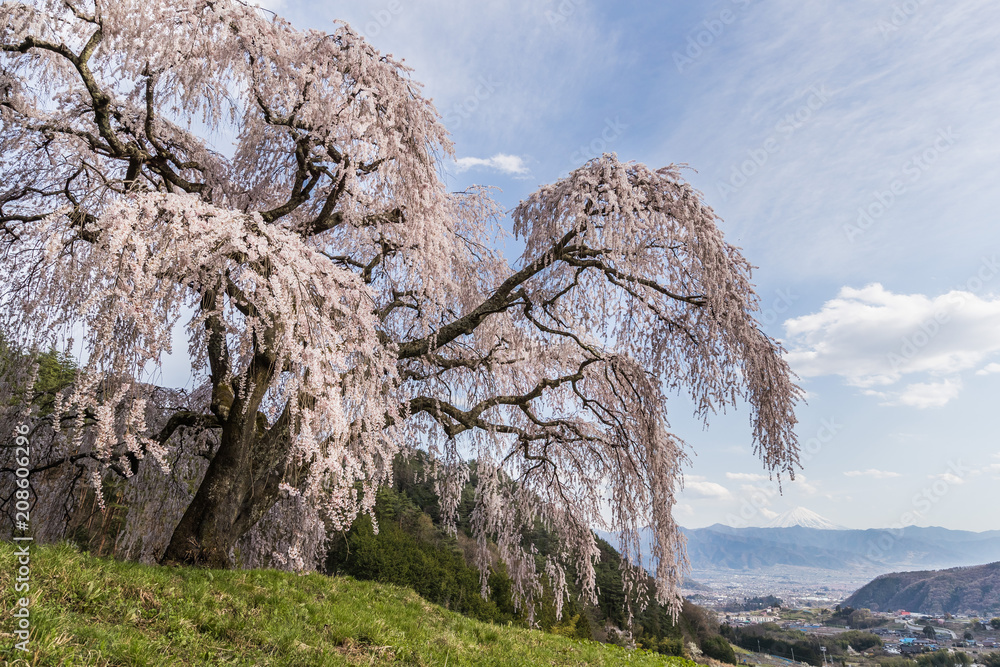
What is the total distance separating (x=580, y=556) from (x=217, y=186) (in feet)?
27.3

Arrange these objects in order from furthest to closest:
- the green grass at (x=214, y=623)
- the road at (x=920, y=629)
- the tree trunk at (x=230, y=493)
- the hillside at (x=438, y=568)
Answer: the road at (x=920, y=629) → the hillside at (x=438, y=568) → the tree trunk at (x=230, y=493) → the green grass at (x=214, y=623)

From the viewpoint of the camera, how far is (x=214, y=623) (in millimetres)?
3926

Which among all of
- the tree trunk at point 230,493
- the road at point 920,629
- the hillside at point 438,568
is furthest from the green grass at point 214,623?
the road at point 920,629

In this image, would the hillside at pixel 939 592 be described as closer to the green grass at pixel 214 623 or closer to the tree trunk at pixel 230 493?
the green grass at pixel 214 623

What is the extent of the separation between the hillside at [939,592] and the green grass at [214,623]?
769 feet

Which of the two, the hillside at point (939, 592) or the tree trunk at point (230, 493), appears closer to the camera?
the tree trunk at point (230, 493)

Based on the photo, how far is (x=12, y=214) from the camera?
270 inches

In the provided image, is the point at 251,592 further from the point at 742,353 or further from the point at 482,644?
the point at 742,353

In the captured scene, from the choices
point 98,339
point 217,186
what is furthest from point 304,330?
point 217,186

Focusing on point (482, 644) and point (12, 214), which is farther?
point (12, 214)

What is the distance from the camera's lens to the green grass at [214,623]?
3016 millimetres

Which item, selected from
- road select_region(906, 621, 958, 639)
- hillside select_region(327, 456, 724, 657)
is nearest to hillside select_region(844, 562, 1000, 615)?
road select_region(906, 621, 958, 639)

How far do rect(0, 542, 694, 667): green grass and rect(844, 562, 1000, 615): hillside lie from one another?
23427 centimetres

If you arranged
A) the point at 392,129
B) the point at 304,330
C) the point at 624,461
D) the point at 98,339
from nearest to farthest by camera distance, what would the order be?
the point at 98,339
the point at 304,330
the point at 392,129
the point at 624,461
